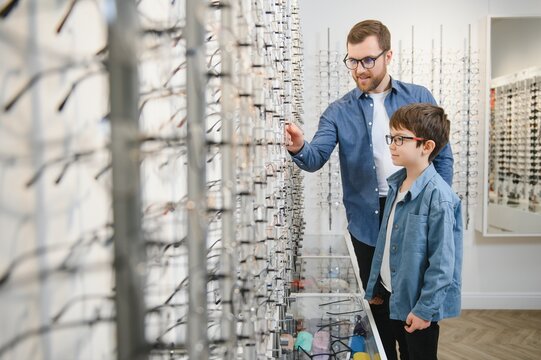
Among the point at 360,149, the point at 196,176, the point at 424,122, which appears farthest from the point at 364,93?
the point at 196,176

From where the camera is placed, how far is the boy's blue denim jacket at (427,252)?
4.07 ft

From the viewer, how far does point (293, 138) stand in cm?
143

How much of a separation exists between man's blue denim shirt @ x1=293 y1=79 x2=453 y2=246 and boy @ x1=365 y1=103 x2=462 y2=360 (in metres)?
0.23

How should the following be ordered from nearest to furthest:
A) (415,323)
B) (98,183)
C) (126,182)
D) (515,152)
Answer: (126,182) → (98,183) → (415,323) → (515,152)

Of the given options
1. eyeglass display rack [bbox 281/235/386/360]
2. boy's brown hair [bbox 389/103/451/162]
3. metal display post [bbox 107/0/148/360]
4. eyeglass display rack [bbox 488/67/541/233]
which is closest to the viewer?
metal display post [bbox 107/0/148/360]

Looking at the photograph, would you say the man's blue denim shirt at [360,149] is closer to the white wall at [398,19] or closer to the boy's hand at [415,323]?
the boy's hand at [415,323]

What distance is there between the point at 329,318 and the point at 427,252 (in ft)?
1.10

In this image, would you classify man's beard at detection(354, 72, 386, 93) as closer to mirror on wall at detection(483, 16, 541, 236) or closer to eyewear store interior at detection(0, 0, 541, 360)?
eyewear store interior at detection(0, 0, 541, 360)

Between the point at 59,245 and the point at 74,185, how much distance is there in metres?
0.04

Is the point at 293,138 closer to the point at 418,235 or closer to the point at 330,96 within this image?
the point at 418,235


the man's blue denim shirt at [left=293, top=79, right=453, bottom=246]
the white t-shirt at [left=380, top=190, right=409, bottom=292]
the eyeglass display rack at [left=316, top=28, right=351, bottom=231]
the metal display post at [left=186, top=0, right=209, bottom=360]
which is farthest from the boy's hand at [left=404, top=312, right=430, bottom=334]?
the eyeglass display rack at [left=316, top=28, right=351, bottom=231]

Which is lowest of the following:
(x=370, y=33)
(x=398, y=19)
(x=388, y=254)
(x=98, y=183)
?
(x=388, y=254)

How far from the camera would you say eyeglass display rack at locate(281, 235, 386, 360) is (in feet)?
4.01

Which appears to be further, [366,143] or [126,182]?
[366,143]
